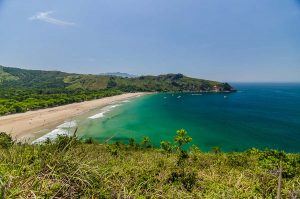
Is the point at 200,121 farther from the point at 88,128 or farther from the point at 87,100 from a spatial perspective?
the point at 87,100

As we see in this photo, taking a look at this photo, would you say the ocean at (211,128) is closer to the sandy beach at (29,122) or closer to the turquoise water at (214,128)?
the turquoise water at (214,128)

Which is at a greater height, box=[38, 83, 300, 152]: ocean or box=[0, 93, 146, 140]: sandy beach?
box=[0, 93, 146, 140]: sandy beach

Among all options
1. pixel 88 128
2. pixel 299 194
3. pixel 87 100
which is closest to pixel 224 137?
pixel 88 128

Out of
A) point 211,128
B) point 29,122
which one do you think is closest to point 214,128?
point 211,128

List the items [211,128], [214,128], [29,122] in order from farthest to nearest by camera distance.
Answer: [211,128] → [214,128] → [29,122]

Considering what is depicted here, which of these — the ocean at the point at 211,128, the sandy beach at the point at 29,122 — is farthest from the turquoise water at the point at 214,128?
the sandy beach at the point at 29,122

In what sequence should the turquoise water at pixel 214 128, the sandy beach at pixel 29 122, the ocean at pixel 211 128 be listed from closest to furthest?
the ocean at pixel 211 128 < the turquoise water at pixel 214 128 < the sandy beach at pixel 29 122

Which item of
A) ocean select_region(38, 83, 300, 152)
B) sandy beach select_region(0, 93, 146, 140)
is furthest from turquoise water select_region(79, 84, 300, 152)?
sandy beach select_region(0, 93, 146, 140)

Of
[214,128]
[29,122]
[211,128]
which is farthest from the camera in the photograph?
[211,128]

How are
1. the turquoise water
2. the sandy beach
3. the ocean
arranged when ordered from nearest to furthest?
the ocean, the turquoise water, the sandy beach

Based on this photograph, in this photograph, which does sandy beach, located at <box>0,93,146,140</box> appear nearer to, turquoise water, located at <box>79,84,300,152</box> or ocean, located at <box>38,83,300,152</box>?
ocean, located at <box>38,83,300,152</box>

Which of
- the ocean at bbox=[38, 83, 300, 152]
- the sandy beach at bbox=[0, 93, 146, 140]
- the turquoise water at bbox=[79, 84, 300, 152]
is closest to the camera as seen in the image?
the ocean at bbox=[38, 83, 300, 152]

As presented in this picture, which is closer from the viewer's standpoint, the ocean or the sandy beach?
the ocean

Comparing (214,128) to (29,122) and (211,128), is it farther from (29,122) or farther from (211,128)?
(29,122)
